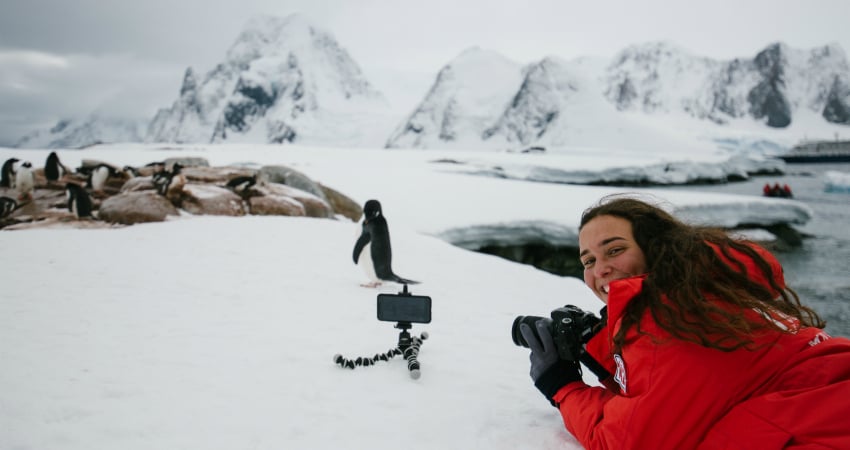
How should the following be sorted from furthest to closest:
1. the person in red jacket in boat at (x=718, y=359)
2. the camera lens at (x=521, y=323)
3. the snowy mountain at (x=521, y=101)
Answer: the snowy mountain at (x=521, y=101)
the camera lens at (x=521, y=323)
the person in red jacket in boat at (x=718, y=359)

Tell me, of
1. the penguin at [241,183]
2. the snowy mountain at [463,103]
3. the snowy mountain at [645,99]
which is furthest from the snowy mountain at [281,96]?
the penguin at [241,183]

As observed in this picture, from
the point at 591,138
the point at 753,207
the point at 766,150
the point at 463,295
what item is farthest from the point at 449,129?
the point at 463,295

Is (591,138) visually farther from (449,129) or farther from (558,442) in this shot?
(558,442)

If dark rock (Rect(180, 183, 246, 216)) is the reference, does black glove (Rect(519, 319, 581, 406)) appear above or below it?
above

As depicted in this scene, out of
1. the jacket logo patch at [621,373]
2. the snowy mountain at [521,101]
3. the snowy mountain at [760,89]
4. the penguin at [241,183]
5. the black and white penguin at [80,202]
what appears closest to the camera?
the jacket logo patch at [621,373]

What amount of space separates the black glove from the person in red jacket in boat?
1.05 feet

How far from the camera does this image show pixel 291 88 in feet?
402

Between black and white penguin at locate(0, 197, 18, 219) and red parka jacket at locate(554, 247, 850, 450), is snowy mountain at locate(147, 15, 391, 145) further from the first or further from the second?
red parka jacket at locate(554, 247, 850, 450)

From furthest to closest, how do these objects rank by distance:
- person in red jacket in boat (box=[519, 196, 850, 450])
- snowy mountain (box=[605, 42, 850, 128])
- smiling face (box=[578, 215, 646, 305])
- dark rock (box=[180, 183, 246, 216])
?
snowy mountain (box=[605, 42, 850, 128]) → dark rock (box=[180, 183, 246, 216]) → smiling face (box=[578, 215, 646, 305]) → person in red jacket in boat (box=[519, 196, 850, 450])

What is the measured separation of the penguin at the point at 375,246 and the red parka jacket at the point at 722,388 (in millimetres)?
3293

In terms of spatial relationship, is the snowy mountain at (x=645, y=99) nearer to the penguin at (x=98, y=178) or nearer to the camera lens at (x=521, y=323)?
the penguin at (x=98, y=178)

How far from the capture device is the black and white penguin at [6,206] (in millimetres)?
7805

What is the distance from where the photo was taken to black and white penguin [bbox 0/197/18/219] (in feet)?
25.6

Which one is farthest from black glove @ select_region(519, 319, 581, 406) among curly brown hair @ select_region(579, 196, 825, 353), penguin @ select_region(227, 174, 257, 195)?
penguin @ select_region(227, 174, 257, 195)
